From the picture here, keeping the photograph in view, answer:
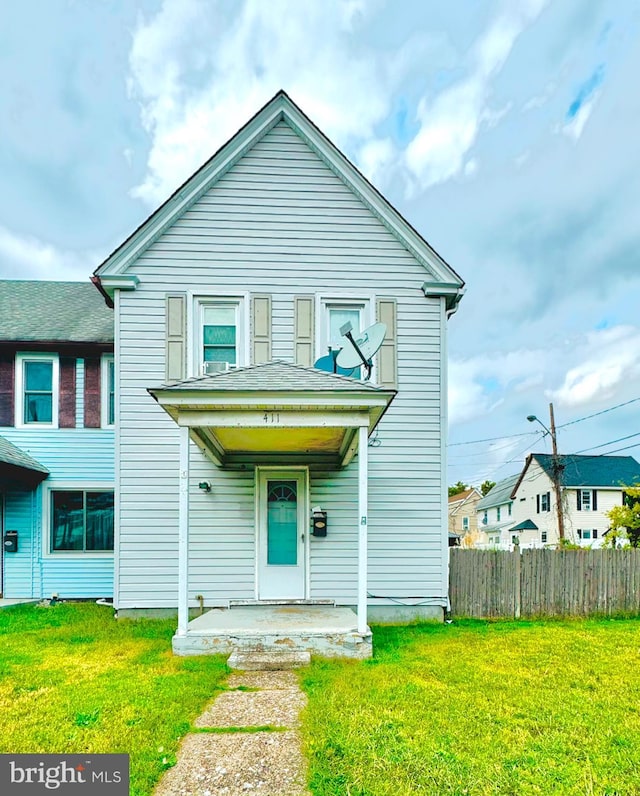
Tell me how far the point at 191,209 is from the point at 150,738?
7.39 metres

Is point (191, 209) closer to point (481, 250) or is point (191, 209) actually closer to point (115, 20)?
point (115, 20)

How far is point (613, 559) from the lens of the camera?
8.98 metres

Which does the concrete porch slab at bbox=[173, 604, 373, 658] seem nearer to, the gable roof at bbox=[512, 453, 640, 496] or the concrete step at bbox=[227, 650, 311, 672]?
the concrete step at bbox=[227, 650, 311, 672]

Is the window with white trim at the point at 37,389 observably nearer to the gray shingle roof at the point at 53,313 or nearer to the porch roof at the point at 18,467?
the gray shingle roof at the point at 53,313

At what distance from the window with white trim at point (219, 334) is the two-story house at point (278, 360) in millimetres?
24

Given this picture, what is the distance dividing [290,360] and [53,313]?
608cm

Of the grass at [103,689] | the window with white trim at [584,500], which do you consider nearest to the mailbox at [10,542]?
the grass at [103,689]

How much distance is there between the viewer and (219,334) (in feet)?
27.6

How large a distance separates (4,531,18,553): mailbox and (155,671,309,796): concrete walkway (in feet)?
22.6

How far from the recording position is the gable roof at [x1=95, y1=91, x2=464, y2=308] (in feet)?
26.9

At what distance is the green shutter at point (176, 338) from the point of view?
8.13 m

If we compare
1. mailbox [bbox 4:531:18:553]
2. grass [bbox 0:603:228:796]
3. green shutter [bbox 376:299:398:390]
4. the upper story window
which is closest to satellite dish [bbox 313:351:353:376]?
green shutter [bbox 376:299:398:390]

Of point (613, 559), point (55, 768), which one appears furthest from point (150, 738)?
point (613, 559)

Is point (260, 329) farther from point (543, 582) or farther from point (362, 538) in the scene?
point (543, 582)
